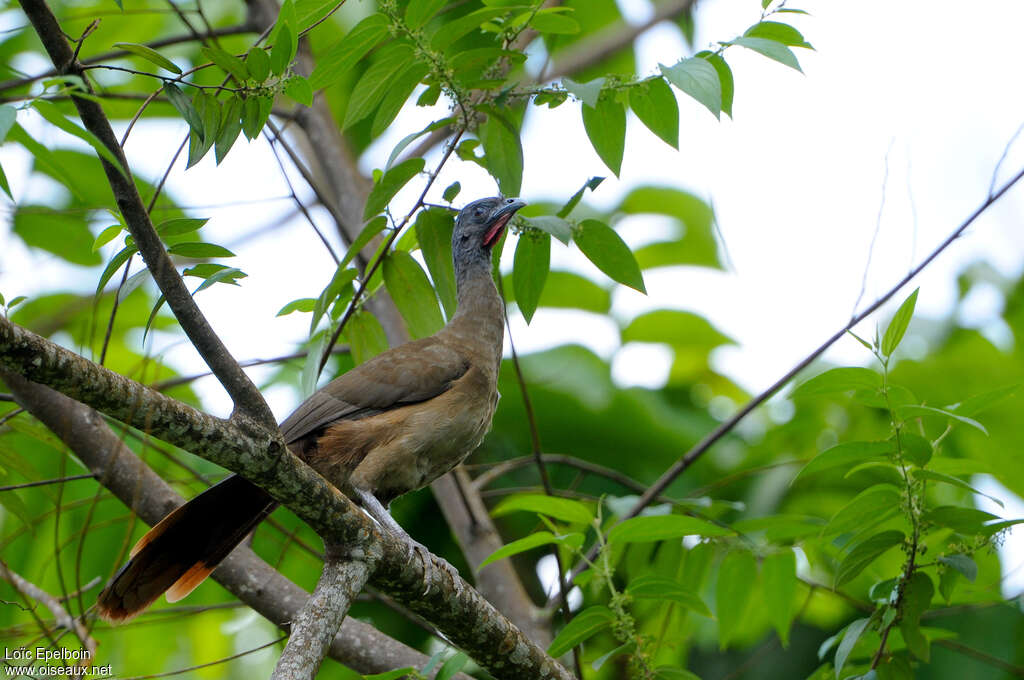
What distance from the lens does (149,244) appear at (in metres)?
2.13

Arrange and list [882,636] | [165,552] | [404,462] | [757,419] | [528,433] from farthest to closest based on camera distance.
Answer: [757,419]
[528,433]
[404,462]
[165,552]
[882,636]

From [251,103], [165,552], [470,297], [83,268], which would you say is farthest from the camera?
[83,268]

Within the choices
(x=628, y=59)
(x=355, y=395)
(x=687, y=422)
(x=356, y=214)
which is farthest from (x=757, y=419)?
(x=355, y=395)

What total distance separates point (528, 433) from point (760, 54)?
11.3 feet

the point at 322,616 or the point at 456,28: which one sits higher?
the point at 456,28

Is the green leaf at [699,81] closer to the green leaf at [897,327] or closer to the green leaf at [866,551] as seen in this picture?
the green leaf at [897,327]

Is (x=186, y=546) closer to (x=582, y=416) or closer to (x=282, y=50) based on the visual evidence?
(x=282, y=50)

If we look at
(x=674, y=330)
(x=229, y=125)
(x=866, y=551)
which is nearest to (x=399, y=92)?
(x=229, y=125)

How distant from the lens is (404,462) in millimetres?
3416

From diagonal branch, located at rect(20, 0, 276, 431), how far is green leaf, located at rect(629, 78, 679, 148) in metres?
1.37

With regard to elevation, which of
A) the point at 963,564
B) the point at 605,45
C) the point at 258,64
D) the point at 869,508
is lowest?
the point at 963,564

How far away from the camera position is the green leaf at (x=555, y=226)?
2.72m

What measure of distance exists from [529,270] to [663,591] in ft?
3.68

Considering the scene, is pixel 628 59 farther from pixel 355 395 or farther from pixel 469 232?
pixel 355 395
